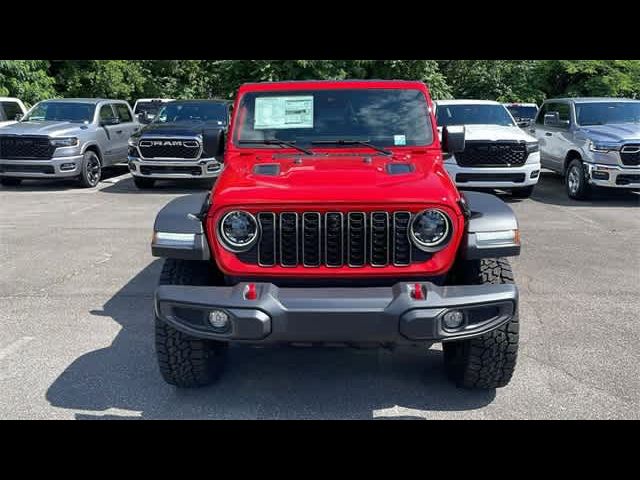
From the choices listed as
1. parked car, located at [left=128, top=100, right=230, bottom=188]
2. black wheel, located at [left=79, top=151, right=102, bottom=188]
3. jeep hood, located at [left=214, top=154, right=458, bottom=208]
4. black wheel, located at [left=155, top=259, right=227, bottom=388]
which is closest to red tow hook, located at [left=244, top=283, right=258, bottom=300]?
jeep hood, located at [left=214, top=154, right=458, bottom=208]

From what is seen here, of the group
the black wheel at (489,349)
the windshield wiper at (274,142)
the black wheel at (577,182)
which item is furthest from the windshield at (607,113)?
the black wheel at (489,349)

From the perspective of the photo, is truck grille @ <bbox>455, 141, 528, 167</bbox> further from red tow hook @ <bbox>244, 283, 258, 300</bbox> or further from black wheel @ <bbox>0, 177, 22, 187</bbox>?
black wheel @ <bbox>0, 177, 22, 187</bbox>

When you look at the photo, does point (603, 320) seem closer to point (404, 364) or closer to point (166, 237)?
point (404, 364)

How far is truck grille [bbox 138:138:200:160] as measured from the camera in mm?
11992

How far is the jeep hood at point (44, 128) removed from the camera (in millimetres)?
12336

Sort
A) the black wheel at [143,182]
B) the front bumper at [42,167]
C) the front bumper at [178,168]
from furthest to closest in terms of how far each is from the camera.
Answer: the black wheel at [143,182] → the front bumper at [42,167] → the front bumper at [178,168]

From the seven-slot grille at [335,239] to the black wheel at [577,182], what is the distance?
28.9ft

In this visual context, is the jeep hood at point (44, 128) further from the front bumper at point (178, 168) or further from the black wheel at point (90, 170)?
the front bumper at point (178, 168)

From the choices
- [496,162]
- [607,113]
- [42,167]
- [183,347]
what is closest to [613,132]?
[607,113]

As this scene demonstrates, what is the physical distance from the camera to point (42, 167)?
12398 millimetres

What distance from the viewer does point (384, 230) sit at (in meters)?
3.49

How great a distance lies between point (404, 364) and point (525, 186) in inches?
295

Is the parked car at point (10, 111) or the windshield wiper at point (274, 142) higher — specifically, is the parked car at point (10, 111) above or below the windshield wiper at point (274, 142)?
below

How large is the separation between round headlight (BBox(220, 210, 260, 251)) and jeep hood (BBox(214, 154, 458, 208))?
0.09 metres
